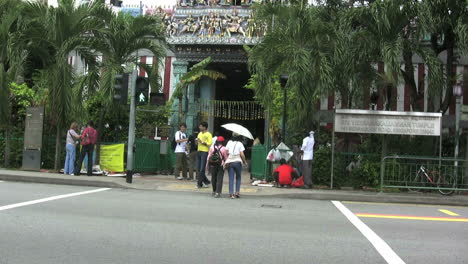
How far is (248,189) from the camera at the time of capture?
531 inches

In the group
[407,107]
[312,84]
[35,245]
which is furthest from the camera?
[407,107]

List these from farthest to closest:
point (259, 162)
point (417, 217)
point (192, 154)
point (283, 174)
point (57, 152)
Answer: point (57, 152) → point (259, 162) → point (192, 154) → point (283, 174) → point (417, 217)

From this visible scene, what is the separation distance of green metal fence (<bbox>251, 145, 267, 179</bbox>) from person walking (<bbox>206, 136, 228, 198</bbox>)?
361 cm

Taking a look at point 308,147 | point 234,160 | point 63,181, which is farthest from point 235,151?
point 63,181

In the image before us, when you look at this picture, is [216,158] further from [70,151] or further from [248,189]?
Result: [70,151]

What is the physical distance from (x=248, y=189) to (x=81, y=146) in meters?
5.99

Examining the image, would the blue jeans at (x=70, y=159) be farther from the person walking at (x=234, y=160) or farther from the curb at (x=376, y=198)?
the curb at (x=376, y=198)

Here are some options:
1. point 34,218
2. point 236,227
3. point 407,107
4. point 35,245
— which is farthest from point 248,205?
point 407,107

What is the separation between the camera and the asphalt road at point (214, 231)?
5805 mm

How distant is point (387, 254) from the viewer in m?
6.09

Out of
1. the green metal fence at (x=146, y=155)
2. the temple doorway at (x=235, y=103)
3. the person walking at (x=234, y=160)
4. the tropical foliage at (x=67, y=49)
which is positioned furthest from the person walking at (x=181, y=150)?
the temple doorway at (x=235, y=103)

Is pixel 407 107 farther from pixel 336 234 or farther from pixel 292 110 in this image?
pixel 336 234

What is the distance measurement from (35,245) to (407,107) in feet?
62.6

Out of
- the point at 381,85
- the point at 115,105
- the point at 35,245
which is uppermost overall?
the point at 381,85
